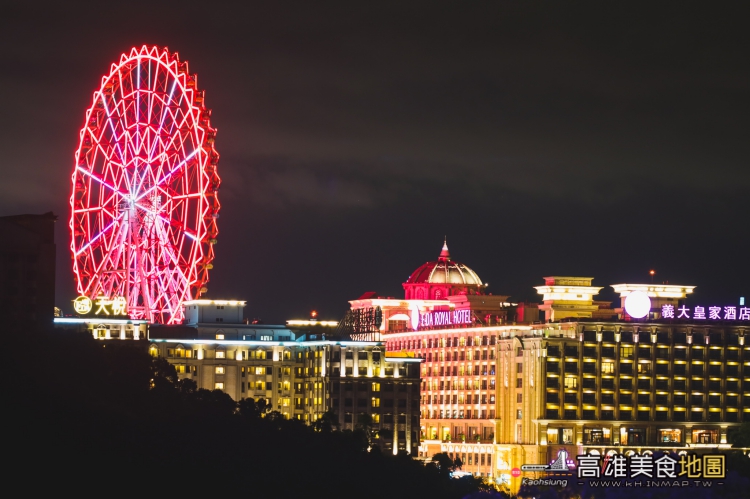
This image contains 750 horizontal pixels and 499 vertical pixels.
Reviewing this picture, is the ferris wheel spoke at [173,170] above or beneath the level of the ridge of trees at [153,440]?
above

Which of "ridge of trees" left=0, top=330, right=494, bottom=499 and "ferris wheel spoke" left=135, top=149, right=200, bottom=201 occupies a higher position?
"ferris wheel spoke" left=135, top=149, right=200, bottom=201

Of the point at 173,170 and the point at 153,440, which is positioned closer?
the point at 153,440

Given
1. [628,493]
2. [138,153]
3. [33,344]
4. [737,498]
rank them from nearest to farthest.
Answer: [628,493] < [737,498] < [33,344] < [138,153]

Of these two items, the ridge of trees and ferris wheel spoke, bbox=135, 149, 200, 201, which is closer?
the ridge of trees

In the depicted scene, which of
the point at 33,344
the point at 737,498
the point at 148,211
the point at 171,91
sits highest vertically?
the point at 171,91

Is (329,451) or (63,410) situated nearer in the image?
(63,410)

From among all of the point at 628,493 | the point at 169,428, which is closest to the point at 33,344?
the point at 169,428

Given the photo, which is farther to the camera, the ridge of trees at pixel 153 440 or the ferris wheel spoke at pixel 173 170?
the ferris wheel spoke at pixel 173 170

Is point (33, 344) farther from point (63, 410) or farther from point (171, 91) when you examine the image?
point (171, 91)

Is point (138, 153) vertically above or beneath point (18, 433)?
above

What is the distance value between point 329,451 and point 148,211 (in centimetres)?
4075

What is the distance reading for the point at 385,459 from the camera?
574ft

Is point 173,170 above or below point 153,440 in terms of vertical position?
above

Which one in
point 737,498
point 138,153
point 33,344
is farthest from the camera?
point 138,153
